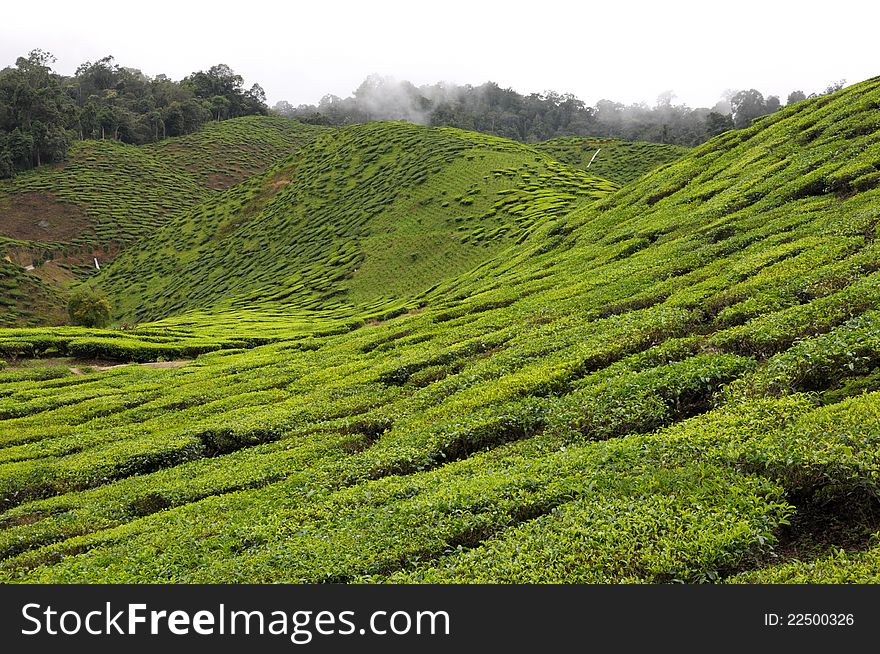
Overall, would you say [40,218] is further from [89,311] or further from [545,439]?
[545,439]

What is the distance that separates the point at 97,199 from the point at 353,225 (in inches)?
3610

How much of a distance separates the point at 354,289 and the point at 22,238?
335 ft

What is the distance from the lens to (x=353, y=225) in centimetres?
9431

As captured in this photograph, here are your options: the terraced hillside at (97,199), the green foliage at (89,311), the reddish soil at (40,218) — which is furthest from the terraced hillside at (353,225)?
the reddish soil at (40,218)

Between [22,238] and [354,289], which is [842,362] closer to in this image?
[354,289]

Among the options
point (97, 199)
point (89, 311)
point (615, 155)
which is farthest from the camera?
point (97, 199)

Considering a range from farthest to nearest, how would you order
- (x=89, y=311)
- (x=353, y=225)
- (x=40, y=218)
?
(x=40, y=218), (x=353, y=225), (x=89, y=311)

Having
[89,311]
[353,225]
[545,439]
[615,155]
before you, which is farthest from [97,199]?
[545,439]

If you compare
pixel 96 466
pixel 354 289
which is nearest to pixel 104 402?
pixel 96 466

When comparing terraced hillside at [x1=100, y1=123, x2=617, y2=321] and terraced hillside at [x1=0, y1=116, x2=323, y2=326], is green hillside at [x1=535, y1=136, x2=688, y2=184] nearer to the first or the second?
terraced hillside at [x1=100, y1=123, x2=617, y2=321]

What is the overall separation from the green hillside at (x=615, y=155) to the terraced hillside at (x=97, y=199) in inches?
3875

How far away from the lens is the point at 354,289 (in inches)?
2864

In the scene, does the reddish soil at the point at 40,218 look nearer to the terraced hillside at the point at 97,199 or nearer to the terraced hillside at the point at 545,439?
the terraced hillside at the point at 97,199

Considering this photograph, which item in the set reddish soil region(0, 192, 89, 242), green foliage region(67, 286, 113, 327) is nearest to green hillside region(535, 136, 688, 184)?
green foliage region(67, 286, 113, 327)
